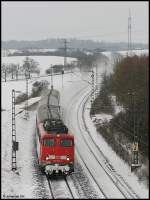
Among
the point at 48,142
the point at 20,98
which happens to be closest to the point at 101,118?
the point at 20,98

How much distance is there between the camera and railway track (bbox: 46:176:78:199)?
78.5 feet

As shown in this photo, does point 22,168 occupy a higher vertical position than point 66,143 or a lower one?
lower

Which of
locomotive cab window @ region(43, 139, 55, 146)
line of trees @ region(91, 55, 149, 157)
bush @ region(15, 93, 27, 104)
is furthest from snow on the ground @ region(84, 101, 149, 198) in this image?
bush @ region(15, 93, 27, 104)

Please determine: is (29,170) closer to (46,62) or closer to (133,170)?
(133,170)

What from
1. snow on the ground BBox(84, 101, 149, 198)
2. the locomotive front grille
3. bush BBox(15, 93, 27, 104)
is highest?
bush BBox(15, 93, 27, 104)

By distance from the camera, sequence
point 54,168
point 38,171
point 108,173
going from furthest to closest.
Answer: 1. point 38,171
2. point 108,173
3. point 54,168

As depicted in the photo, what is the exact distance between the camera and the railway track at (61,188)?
942 inches

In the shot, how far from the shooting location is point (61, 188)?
2559 cm

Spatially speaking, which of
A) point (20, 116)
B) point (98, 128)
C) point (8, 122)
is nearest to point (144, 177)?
point (98, 128)

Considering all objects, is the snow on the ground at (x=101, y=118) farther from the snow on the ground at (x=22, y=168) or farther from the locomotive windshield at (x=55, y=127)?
the locomotive windshield at (x=55, y=127)

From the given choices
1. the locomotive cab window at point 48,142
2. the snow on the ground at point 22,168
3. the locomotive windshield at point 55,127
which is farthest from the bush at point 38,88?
the locomotive cab window at point 48,142

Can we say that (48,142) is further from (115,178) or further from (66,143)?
(115,178)

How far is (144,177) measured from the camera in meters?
26.5

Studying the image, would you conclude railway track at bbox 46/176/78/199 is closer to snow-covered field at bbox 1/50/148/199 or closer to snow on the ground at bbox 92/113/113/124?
snow-covered field at bbox 1/50/148/199
